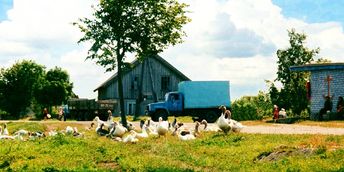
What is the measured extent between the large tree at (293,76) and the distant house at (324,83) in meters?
10.7

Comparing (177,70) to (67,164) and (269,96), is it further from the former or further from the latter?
(67,164)

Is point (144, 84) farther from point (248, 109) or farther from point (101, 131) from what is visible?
point (101, 131)

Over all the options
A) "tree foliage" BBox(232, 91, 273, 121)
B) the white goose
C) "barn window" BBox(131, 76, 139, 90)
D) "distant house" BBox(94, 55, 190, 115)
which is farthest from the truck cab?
"barn window" BBox(131, 76, 139, 90)

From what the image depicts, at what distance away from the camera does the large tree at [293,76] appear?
186ft

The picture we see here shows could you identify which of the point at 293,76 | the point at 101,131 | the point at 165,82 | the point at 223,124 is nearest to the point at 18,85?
the point at 165,82

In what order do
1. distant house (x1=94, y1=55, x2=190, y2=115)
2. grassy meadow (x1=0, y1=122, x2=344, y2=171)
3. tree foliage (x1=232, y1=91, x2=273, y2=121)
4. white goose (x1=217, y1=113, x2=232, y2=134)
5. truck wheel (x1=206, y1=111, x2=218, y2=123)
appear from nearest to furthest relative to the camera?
grassy meadow (x1=0, y1=122, x2=344, y2=171), white goose (x1=217, y1=113, x2=232, y2=134), truck wheel (x1=206, y1=111, x2=218, y2=123), tree foliage (x1=232, y1=91, x2=273, y2=121), distant house (x1=94, y1=55, x2=190, y2=115)

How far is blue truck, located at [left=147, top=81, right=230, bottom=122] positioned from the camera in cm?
4806

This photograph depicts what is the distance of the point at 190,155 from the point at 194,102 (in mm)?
28102

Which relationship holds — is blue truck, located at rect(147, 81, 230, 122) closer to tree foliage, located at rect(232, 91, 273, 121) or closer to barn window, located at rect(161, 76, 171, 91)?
tree foliage, located at rect(232, 91, 273, 121)

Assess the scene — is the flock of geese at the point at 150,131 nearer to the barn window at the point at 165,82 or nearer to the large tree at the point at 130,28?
the large tree at the point at 130,28

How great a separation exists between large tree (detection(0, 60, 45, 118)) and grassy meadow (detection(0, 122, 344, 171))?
215 ft

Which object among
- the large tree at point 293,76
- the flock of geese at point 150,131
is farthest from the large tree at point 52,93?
the flock of geese at point 150,131

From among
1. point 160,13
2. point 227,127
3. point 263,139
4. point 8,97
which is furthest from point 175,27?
point 8,97

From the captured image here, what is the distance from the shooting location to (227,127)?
1081 inches
